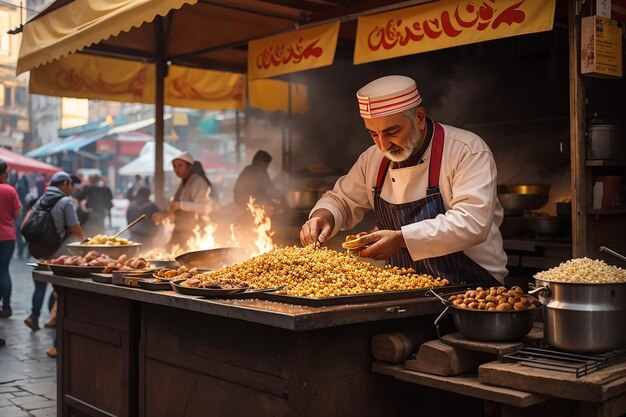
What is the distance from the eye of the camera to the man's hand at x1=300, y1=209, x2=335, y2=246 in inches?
164

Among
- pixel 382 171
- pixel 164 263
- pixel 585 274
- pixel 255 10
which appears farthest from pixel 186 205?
pixel 585 274

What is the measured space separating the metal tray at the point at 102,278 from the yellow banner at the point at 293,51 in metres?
2.91

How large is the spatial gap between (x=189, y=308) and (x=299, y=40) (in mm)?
3907

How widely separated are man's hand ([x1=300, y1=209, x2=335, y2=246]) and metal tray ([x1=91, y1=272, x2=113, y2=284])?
1.15 m

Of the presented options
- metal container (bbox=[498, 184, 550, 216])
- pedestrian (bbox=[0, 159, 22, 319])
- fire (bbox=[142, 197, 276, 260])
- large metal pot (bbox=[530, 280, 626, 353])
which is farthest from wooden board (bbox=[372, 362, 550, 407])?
pedestrian (bbox=[0, 159, 22, 319])

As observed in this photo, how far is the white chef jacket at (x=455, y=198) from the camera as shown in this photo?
3.60 meters

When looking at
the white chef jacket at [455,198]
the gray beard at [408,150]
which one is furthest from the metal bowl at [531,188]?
the gray beard at [408,150]

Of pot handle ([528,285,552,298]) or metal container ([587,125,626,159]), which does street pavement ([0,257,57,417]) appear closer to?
pot handle ([528,285,552,298])

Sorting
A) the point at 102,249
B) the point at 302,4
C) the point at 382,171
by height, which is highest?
the point at 302,4

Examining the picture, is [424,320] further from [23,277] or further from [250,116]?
[23,277]

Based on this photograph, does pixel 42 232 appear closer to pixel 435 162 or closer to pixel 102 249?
pixel 102 249

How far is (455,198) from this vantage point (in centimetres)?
371

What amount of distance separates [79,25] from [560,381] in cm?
502

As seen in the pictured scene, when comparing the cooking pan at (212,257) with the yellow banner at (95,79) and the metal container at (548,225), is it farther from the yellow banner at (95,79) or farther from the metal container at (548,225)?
the yellow banner at (95,79)
